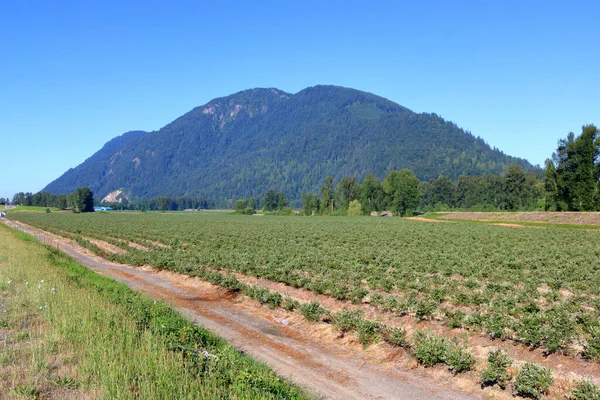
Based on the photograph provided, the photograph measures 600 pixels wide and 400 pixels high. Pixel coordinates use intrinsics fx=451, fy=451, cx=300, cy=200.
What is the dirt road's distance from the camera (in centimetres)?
927

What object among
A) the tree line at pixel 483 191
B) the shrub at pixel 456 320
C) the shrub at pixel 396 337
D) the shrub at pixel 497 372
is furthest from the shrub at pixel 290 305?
the tree line at pixel 483 191

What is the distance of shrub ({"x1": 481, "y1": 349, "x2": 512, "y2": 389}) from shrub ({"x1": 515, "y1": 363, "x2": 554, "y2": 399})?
1.13ft

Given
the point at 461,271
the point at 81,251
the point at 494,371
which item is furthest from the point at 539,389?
the point at 81,251

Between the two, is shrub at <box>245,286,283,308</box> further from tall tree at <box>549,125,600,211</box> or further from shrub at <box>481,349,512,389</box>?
tall tree at <box>549,125,600,211</box>

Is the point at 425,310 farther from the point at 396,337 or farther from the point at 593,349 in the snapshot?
the point at 593,349

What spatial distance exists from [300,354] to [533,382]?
→ 17.8 ft

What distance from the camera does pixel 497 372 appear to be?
9.02 meters

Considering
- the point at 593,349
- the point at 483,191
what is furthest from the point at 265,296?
the point at 483,191

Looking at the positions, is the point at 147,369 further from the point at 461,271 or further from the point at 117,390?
the point at 461,271

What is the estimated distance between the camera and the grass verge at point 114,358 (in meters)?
7.24

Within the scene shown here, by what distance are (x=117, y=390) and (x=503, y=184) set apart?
147m

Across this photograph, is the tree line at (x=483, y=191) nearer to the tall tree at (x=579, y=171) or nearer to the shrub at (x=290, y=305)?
the tall tree at (x=579, y=171)

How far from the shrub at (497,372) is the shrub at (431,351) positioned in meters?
1.11

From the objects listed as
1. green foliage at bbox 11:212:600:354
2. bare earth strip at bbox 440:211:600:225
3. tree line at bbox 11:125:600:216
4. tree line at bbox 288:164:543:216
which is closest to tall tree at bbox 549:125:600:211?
tree line at bbox 11:125:600:216
